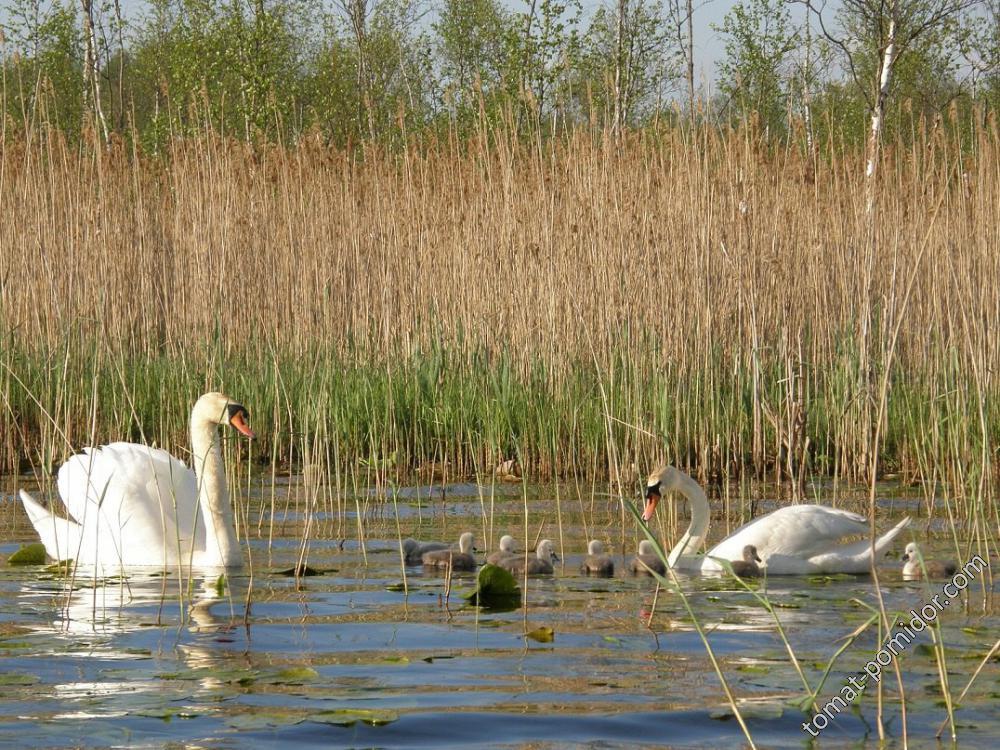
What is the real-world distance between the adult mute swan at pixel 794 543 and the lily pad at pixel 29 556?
263 centimetres

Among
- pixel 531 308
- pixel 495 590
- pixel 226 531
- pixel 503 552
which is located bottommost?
pixel 495 590

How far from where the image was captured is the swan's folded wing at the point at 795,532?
19.2 feet

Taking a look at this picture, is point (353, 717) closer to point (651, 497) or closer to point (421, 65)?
point (651, 497)

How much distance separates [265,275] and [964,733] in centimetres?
708

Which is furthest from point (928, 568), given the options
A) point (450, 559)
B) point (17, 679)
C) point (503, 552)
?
point (17, 679)

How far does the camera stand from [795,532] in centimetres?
585

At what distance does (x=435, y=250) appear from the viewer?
31.8 ft

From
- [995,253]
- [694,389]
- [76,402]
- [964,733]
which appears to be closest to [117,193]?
[76,402]

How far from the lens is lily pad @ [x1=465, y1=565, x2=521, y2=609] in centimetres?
519

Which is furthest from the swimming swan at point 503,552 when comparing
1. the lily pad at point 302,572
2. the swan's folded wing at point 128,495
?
the swan's folded wing at point 128,495

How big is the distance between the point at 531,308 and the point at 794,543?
326 cm

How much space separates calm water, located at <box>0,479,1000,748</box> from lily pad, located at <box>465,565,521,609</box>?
76 mm

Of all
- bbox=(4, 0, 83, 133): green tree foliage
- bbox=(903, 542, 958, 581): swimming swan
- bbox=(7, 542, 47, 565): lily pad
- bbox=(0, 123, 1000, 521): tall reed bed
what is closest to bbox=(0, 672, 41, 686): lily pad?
bbox=(7, 542, 47, 565): lily pad

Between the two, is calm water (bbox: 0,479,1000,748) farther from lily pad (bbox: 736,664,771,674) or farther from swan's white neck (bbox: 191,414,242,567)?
swan's white neck (bbox: 191,414,242,567)
